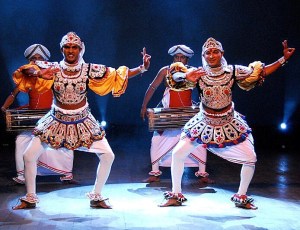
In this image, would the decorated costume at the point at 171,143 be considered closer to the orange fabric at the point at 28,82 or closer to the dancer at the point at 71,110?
the dancer at the point at 71,110

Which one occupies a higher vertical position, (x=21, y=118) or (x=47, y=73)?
(x=47, y=73)

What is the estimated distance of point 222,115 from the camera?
18.0 ft

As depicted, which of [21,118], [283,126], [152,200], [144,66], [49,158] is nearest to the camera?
[144,66]

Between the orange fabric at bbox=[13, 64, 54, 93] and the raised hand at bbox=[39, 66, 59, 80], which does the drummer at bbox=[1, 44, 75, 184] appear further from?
the raised hand at bbox=[39, 66, 59, 80]

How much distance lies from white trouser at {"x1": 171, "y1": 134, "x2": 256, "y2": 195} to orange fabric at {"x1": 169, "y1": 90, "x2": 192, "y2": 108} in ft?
4.12

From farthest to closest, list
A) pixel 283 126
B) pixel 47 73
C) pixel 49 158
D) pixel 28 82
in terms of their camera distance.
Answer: pixel 283 126 < pixel 49 158 < pixel 28 82 < pixel 47 73

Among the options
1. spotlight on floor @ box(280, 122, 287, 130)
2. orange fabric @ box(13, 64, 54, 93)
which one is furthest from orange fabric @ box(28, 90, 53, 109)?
spotlight on floor @ box(280, 122, 287, 130)

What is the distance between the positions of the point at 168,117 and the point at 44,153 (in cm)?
159

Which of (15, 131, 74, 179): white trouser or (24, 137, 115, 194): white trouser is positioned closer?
(24, 137, 115, 194): white trouser

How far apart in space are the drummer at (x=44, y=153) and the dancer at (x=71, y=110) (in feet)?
3.69

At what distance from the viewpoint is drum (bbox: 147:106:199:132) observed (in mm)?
6234

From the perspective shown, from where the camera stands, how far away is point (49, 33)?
930 cm

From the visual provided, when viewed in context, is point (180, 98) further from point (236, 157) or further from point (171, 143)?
point (236, 157)

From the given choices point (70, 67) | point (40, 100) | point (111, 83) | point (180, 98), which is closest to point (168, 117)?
point (180, 98)
